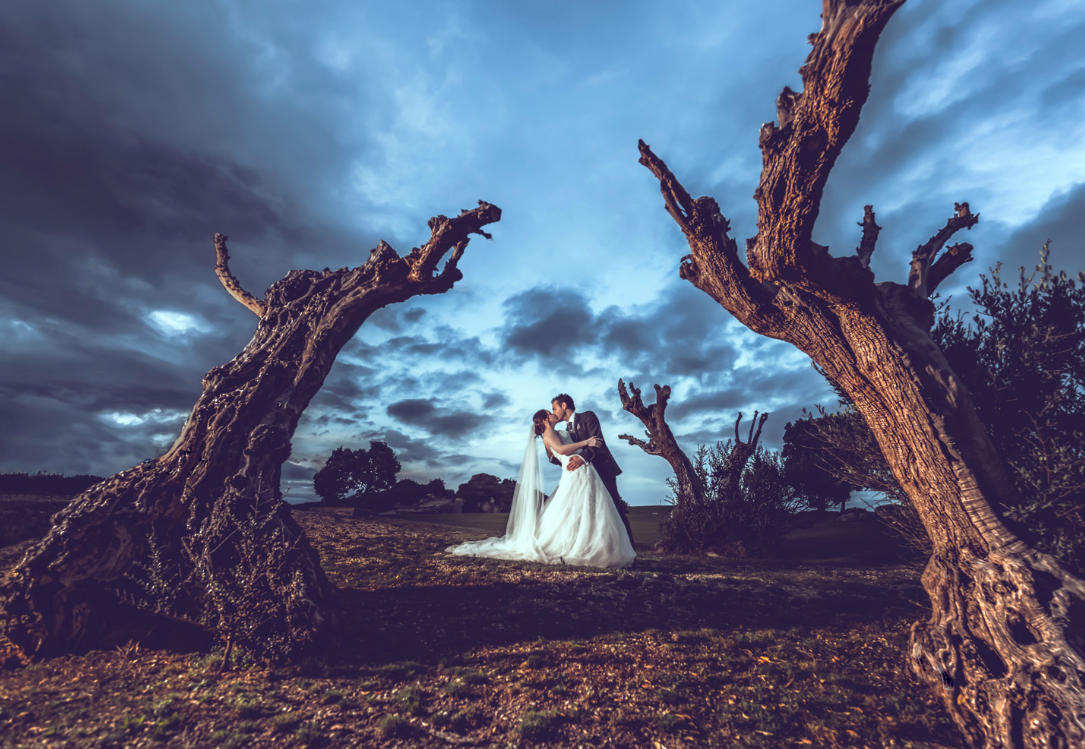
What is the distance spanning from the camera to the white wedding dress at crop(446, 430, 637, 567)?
10266 millimetres

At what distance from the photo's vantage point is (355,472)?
27.0 m

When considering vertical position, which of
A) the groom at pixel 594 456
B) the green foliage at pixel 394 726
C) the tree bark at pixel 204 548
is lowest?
the green foliage at pixel 394 726

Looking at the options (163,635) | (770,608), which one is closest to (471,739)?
(163,635)

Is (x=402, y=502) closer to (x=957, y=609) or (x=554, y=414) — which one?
(x=554, y=414)

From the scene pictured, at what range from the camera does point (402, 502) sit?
24.2m

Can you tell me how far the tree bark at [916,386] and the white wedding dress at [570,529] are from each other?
18.0 feet

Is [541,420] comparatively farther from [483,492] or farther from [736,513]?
[483,492]

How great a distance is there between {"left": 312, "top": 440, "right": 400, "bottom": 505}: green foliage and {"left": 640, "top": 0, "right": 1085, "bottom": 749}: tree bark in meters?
23.7

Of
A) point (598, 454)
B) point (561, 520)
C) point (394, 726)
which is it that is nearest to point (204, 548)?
point (394, 726)

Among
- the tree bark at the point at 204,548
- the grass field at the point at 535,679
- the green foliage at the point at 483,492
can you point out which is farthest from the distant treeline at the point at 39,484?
the green foliage at the point at 483,492

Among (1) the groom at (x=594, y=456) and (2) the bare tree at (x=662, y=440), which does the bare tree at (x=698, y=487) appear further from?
(1) the groom at (x=594, y=456)

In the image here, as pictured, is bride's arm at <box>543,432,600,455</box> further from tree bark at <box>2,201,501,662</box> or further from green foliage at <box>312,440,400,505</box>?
green foliage at <box>312,440,400,505</box>

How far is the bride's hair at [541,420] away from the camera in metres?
11.8

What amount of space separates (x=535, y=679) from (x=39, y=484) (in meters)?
17.1
